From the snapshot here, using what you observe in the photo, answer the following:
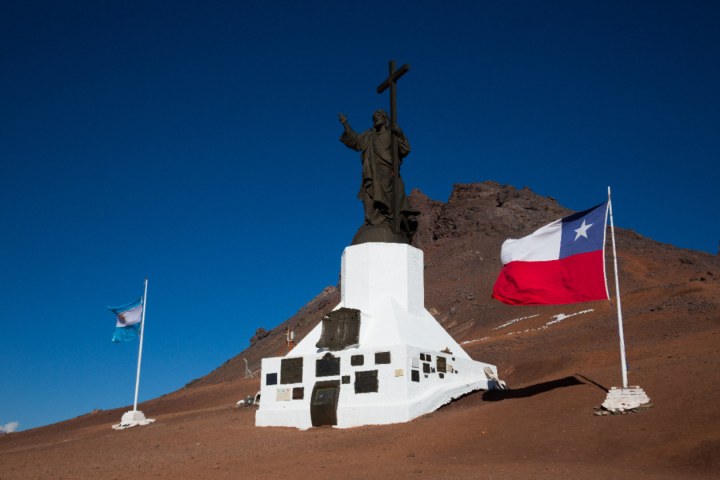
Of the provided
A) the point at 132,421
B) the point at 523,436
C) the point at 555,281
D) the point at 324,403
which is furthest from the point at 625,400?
the point at 132,421

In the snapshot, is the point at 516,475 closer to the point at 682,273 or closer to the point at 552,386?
the point at 552,386

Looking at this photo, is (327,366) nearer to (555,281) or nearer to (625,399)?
(555,281)

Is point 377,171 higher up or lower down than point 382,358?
higher up

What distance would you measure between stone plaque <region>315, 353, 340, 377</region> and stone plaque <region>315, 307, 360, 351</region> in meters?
0.28

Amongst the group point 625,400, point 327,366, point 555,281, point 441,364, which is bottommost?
point 625,400

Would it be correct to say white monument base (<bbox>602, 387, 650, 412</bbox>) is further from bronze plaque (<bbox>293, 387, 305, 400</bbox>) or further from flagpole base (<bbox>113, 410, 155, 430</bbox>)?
flagpole base (<bbox>113, 410, 155, 430</bbox>)

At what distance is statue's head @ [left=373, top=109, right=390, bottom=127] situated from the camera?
19984 mm

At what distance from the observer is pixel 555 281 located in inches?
546

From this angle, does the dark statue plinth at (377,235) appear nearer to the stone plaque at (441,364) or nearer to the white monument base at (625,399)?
the stone plaque at (441,364)

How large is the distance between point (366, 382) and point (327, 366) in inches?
45.3

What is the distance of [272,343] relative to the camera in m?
71.4

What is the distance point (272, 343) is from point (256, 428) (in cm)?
5605

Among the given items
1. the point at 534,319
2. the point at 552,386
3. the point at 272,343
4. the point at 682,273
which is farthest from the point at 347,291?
the point at 272,343

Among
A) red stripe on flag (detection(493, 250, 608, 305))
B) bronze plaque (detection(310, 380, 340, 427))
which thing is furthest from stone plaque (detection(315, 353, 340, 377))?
red stripe on flag (detection(493, 250, 608, 305))
